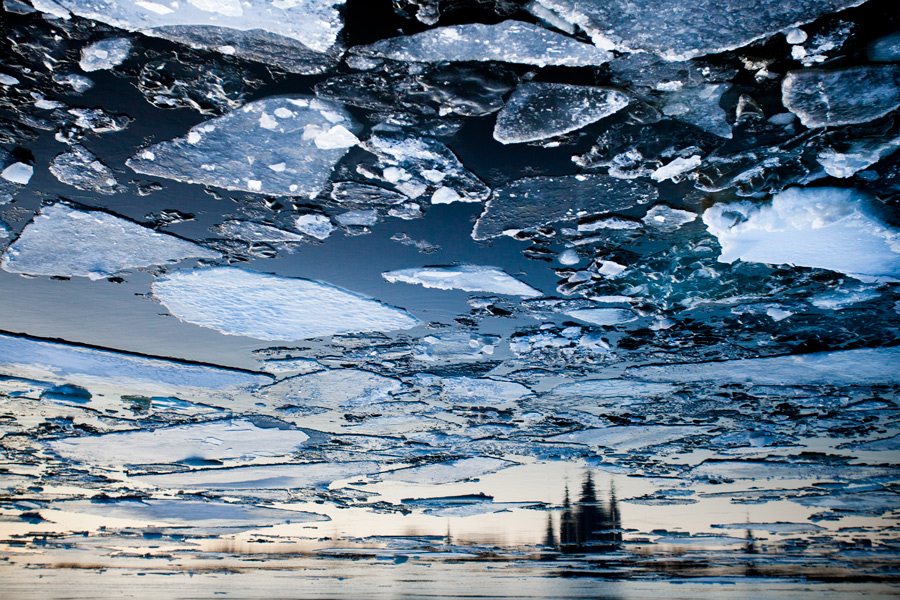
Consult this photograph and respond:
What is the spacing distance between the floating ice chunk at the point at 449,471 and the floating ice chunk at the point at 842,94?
5.66 meters

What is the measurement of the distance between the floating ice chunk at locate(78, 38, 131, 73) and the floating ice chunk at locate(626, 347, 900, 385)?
3.71 m

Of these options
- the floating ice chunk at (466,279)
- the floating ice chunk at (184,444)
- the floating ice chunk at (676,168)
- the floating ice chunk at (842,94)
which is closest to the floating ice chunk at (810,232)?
the floating ice chunk at (676,168)

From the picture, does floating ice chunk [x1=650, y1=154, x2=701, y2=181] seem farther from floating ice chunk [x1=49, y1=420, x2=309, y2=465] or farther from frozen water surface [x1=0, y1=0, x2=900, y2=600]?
floating ice chunk [x1=49, y1=420, x2=309, y2=465]

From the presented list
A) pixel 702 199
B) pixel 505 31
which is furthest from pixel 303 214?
pixel 702 199

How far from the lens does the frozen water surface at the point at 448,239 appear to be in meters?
1.36

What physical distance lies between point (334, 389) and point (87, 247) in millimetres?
2297

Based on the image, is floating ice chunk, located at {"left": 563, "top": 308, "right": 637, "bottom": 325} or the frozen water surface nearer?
the frozen water surface

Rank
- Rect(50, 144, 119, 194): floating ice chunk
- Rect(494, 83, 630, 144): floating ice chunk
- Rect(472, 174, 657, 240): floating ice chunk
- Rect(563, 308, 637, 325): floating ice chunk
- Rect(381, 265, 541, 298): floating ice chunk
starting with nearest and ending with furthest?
Rect(494, 83, 630, 144): floating ice chunk
Rect(50, 144, 119, 194): floating ice chunk
Rect(472, 174, 657, 240): floating ice chunk
Rect(381, 265, 541, 298): floating ice chunk
Rect(563, 308, 637, 325): floating ice chunk

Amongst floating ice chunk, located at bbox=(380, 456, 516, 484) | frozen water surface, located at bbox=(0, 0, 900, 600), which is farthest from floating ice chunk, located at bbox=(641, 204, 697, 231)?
floating ice chunk, located at bbox=(380, 456, 516, 484)

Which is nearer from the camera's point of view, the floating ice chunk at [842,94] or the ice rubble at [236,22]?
the ice rubble at [236,22]

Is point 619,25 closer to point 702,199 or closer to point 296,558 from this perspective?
point 702,199

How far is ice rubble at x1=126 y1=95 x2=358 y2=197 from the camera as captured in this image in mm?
1587

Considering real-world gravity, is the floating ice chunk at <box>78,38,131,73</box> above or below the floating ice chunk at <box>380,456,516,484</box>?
above

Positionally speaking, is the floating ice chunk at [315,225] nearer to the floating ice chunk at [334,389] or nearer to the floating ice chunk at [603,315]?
the floating ice chunk at [603,315]
